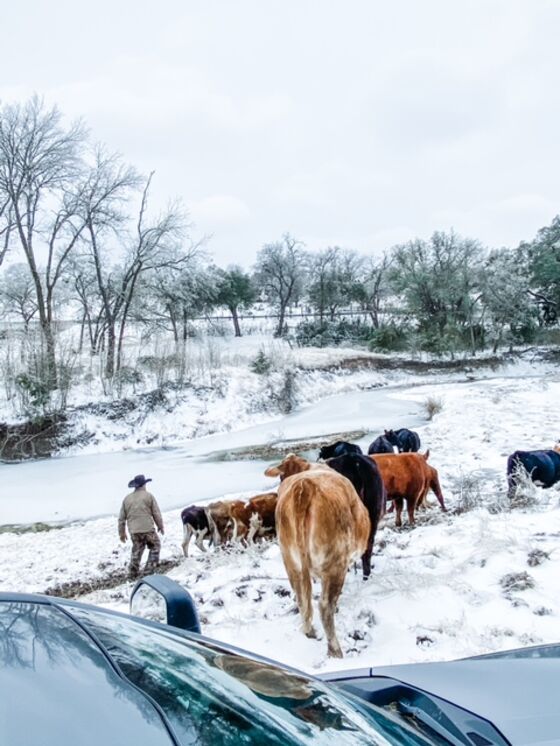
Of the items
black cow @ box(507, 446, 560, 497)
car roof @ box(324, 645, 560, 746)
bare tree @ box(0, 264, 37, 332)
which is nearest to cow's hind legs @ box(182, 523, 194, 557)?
black cow @ box(507, 446, 560, 497)

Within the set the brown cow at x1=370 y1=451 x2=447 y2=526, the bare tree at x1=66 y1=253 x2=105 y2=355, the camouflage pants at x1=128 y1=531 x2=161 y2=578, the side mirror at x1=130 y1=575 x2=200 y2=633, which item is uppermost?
the bare tree at x1=66 y1=253 x2=105 y2=355

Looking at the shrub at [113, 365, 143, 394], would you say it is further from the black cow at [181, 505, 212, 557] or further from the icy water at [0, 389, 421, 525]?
the black cow at [181, 505, 212, 557]

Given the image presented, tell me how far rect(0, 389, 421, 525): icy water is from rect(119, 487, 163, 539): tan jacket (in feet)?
12.6

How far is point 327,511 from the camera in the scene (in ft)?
11.3

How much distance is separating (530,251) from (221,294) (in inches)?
1094

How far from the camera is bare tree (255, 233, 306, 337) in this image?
→ 45094 mm

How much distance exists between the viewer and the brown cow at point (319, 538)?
344 centimetres

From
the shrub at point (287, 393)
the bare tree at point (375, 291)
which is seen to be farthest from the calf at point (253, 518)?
the bare tree at point (375, 291)

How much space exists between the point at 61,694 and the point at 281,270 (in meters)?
45.4

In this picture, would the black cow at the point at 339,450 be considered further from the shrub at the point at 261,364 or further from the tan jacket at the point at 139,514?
the shrub at the point at 261,364

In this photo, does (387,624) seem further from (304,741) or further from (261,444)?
(261,444)

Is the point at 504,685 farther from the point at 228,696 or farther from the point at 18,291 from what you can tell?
the point at 18,291

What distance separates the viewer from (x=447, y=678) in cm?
174

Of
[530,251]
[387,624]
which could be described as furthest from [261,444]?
[530,251]
